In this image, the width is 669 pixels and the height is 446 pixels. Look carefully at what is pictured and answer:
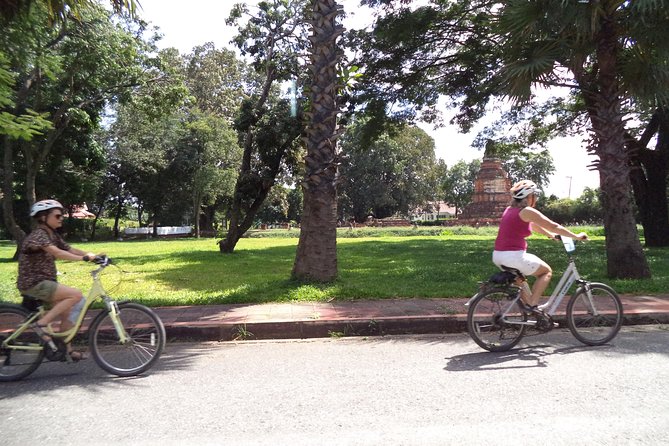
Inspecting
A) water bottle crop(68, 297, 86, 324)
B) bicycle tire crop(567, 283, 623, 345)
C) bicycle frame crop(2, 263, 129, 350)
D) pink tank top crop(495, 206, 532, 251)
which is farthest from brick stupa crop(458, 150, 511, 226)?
water bottle crop(68, 297, 86, 324)

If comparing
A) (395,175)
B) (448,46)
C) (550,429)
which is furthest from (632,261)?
(395,175)

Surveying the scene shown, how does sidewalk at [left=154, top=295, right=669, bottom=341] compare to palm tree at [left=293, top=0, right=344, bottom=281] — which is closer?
sidewalk at [left=154, top=295, right=669, bottom=341]

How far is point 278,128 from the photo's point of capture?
17.3 m

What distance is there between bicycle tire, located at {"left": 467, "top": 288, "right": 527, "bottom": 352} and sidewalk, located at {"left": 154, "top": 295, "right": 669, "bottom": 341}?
47.4 inches

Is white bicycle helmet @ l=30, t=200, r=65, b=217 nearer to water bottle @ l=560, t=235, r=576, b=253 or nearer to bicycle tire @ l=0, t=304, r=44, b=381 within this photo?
bicycle tire @ l=0, t=304, r=44, b=381

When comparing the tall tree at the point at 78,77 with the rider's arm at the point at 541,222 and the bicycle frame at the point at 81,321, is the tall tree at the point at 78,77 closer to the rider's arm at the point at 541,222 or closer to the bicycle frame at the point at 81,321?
the bicycle frame at the point at 81,321

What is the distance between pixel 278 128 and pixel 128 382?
13.6m

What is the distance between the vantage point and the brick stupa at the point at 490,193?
45250mm

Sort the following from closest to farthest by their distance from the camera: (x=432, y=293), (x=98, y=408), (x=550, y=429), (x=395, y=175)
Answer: (x=550, y=429) < (x=98, y=408) < (x=432, y=293) < (x=395, y=175)

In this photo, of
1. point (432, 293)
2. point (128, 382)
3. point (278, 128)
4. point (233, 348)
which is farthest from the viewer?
point (278, 128)

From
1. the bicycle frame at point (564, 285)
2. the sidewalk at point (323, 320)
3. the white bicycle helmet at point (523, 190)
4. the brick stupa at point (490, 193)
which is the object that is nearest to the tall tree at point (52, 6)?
the sidewalk at point (323, 320)

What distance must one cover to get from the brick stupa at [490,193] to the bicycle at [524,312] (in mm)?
40622

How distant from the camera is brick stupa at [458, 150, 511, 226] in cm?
4525

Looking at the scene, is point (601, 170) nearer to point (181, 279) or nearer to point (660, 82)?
point (660, 82)
